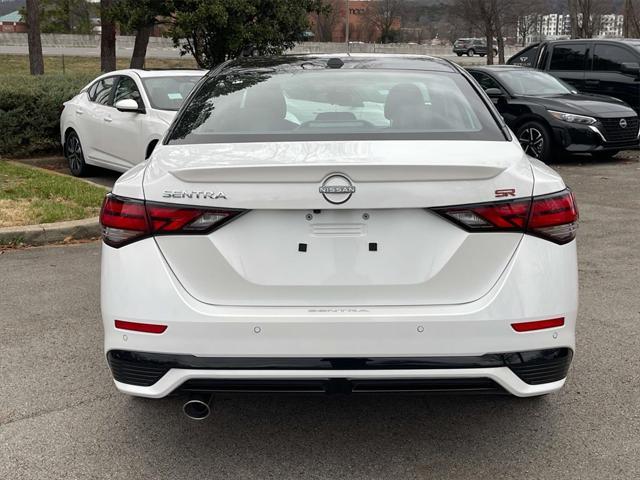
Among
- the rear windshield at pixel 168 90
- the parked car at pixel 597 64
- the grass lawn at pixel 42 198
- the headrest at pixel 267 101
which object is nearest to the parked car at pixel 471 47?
the parked car at pixel 597 64

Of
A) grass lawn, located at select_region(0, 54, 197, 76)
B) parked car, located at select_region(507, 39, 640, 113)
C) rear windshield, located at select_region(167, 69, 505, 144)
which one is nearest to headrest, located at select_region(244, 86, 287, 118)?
rear windshield, located at select_region(167, 69, 505, 144)

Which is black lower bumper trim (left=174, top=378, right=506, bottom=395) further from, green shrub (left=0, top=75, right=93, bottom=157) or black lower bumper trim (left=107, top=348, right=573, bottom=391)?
green shrub (left=0, top=75, right=93, bottom=157)

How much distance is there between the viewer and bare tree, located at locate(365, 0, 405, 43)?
76.0 meters

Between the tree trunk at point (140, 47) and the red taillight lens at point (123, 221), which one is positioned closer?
the red taillight lens at point (123, 221)

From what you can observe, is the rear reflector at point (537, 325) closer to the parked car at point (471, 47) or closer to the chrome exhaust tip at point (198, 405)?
the chrome exhaust tip at point (198, 405)

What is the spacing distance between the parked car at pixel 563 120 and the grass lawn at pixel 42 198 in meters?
6.30

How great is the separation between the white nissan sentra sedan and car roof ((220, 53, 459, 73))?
4.08 feet

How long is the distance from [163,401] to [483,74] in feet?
36.0

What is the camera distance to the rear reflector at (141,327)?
289cm

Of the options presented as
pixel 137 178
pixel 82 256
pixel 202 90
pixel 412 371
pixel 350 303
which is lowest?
pixel 82 256

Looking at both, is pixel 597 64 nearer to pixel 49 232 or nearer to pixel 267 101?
pixel 49 232

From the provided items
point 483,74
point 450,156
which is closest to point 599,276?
point 450,156

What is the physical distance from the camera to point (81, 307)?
209 inches

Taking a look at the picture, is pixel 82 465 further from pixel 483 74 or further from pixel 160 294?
pixel 483 74
